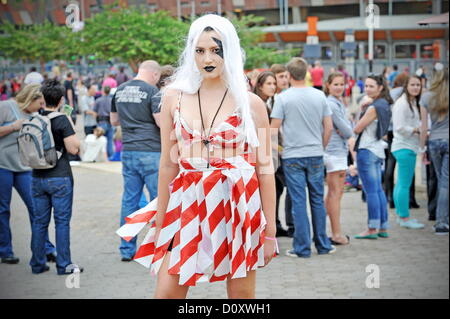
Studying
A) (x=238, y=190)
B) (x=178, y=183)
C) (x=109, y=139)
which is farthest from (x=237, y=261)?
(x=109, y=139)

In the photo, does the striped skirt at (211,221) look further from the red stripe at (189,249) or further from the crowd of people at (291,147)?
the crowd of people at (291,147)

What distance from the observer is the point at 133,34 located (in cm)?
2123

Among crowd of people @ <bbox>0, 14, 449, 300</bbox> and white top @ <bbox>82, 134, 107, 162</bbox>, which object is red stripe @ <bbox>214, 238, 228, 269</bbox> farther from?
white top @ <bbox>82, 134, 107, 162</bbox>

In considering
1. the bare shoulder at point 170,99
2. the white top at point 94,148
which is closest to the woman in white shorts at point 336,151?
the bare shoulder at point 170,99

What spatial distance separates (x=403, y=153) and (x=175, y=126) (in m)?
5.49

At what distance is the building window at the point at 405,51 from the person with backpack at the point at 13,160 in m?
31.7

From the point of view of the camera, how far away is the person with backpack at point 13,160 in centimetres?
701

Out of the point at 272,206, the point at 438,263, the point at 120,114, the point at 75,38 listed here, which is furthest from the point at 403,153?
the point at 75,38

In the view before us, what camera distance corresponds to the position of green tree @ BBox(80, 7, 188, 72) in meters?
20.9

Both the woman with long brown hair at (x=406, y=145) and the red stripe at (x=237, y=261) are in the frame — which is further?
the woman with long brown hair at (x=406, y=145)

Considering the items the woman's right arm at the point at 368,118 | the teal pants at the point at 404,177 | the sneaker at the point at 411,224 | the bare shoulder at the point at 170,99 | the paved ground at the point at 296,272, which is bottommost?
the sneaker at the point at 411,224

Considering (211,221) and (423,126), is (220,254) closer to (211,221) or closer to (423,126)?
(211,221)
